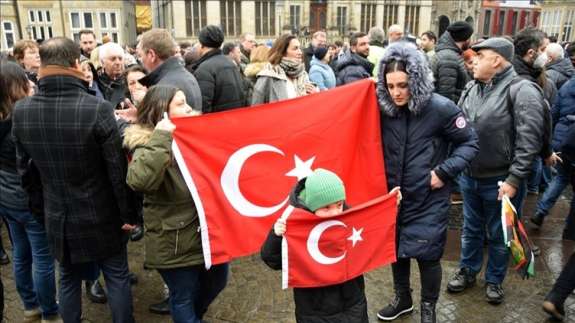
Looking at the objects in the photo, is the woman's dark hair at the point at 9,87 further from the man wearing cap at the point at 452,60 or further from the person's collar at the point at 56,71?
the man wearing cap at the point at 452,60

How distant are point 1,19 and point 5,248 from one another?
4754 centimetres

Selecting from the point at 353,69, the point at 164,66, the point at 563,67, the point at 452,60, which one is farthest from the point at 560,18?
the point at 164,66

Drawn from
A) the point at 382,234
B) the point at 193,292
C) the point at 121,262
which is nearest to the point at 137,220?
the point at 121,262

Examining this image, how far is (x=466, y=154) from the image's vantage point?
3271 mm

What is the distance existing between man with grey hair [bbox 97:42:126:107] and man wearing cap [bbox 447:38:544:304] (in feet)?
11.6

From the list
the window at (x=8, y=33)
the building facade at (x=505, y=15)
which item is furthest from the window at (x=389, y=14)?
the window at (x=8, y=33)

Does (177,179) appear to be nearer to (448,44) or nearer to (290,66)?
(290,66)

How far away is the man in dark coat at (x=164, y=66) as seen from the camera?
3812 millimetres

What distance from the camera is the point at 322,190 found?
2.49 metres

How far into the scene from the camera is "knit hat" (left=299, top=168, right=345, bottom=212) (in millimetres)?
2471

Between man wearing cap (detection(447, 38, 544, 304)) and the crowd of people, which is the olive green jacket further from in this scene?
man wearing cap (detection(447, 38, 544, 304))

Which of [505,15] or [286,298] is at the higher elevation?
[505,15]

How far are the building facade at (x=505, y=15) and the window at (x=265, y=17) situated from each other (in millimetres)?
35346

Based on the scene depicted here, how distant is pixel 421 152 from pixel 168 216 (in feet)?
6.04
